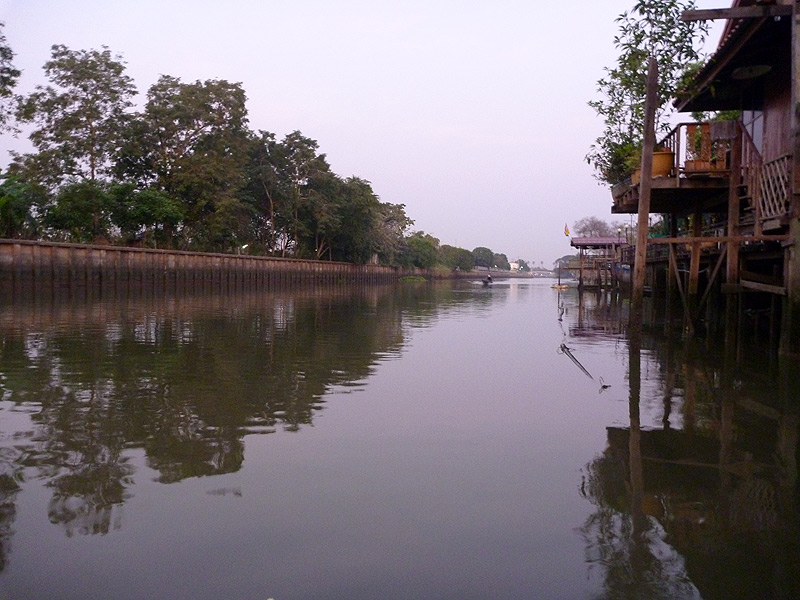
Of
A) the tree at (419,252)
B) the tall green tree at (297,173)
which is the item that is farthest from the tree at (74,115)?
the tree at (419,252)

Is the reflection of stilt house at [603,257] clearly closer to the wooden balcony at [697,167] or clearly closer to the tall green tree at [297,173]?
the tall green tree at [297,173]

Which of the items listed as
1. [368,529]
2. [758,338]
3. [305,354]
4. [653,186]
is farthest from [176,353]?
[758,338]

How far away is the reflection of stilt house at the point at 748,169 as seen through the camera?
1135 centimetres

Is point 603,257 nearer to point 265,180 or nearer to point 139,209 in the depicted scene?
point 265,180

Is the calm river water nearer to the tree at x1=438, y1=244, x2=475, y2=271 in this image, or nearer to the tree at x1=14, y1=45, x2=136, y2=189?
the tree at x1=14, y1=45, x2=136, y2=189

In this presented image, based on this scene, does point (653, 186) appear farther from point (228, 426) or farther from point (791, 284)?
point (228, 426)

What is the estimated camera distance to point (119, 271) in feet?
115

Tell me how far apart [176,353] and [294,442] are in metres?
6.60

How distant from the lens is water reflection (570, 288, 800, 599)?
4.18 m

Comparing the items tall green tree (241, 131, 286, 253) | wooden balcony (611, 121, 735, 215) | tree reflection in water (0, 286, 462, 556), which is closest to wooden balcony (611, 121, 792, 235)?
wooden balcony (611, 121, 735, 215)

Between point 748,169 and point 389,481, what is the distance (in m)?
12.6

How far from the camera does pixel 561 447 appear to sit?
6.98 meters

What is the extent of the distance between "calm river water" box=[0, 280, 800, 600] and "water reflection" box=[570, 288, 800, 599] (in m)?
0.02

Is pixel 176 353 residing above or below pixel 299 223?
below
